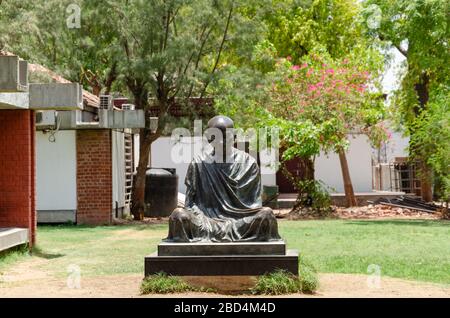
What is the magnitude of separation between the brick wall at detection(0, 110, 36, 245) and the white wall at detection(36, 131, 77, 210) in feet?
23.0

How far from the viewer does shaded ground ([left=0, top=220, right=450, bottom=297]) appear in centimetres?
871

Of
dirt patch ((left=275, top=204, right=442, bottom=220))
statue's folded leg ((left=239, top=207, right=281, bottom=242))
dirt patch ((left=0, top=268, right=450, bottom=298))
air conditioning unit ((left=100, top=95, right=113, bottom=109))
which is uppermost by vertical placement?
air conditioning unit ((left=100, top=95, right=113, bottom=109))

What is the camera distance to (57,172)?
2053 cm

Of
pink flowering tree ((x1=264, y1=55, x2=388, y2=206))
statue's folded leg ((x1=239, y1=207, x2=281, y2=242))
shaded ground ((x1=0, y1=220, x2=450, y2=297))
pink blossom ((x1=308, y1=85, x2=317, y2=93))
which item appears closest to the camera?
statue's folded leg ((x1=239, y1=207, x2=281, y2=242))

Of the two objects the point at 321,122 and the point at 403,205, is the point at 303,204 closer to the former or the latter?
the point at 321,122

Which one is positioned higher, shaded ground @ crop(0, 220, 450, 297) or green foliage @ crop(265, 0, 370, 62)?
green foliage @ crop(265, 0, 370, 62)

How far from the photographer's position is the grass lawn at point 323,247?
1062 centimetres

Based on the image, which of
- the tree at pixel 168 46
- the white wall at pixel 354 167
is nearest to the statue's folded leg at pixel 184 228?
the tree at pixel 168 46

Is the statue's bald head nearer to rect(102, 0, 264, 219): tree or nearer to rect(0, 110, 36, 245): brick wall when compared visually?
rect(0, 110, 36, 245): brick wall

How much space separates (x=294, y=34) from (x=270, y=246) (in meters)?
24.8

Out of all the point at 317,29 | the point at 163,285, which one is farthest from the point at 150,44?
the point at 317,29

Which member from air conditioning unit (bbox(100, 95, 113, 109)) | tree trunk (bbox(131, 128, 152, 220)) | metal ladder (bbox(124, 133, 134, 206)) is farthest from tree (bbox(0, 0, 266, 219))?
metal ladder (bbox(124, 133, 134, 206))

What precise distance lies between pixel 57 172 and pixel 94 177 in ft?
3.38

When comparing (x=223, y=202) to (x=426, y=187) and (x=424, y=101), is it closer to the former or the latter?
(x=426, y=187)
